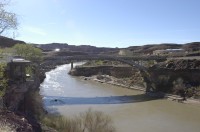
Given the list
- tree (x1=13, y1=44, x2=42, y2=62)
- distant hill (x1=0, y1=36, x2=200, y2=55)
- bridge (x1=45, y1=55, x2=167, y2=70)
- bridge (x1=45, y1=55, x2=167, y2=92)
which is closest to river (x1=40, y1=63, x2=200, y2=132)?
bridge (x1=45, y1=55, x2=167, y2=92)

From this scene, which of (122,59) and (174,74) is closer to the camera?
(174,74)

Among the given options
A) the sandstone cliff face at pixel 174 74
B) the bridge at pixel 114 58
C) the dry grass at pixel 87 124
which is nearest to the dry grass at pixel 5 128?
the dry grass at pixel 87 124

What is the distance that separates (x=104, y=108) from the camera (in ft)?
112

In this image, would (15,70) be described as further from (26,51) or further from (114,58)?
(26,51)

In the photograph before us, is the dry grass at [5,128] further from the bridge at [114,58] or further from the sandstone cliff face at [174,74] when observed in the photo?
the bridge at [114,58]

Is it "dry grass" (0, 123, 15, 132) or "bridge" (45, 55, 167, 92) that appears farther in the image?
"bridge" (45, 55, 167, 92)

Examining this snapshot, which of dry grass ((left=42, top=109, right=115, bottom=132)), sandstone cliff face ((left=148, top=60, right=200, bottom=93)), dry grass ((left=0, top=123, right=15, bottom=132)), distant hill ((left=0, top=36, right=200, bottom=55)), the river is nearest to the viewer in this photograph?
dry grass ((left=0, top=123, right=15, bottom=132))

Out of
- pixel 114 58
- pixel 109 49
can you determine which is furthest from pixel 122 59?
pixel 109 49

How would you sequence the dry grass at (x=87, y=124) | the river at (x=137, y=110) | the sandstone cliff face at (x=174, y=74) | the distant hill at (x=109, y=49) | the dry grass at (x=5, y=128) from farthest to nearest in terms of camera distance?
the distant hill at (x=109, y=49), the sandstone cliff face at (x=174, y=74), the river at (x=137, y=110), the dry grass at (x=87, y=124), the dry grass at (x=5, y=128)

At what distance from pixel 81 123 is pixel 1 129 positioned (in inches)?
444

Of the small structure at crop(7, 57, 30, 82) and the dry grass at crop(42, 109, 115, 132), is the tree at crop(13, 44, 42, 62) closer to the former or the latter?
the small structure at crop(7, 57, 30, 82)

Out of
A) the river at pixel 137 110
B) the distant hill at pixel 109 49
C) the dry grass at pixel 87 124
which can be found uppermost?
the distant hill at pixel 109 49

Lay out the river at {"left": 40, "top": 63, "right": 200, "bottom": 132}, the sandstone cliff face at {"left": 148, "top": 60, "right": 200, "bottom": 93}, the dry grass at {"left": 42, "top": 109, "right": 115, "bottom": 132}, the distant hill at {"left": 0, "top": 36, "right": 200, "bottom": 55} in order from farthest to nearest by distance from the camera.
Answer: the distant hill at {"left": 0, "top": 36, "right": 200, "bottom": 55}
the sandstone cliff face at {"left": 148, "top": 60, "right": 200, "bottom": 93}
the river at {"left": 40, "top": 63, "right": 200, "bottom": 132}
the dry grass at {"left": 42, "top": 109, "right": 115, "bottom": 132}

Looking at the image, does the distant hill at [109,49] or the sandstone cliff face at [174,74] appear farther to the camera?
the distant hill at [109,49]
